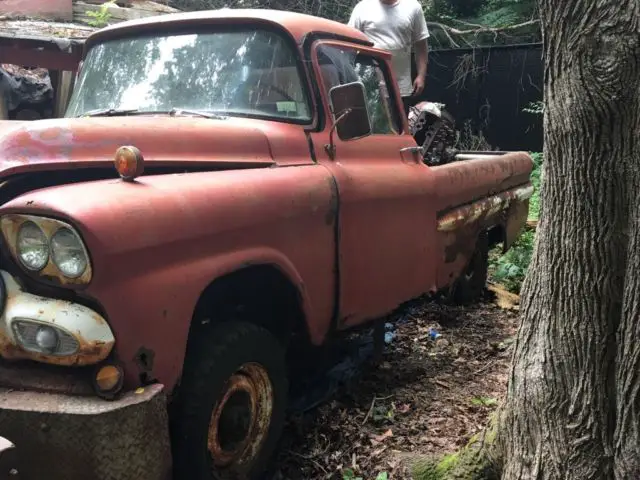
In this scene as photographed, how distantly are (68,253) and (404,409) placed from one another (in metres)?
2.40

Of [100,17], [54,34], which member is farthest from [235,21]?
[100,17]

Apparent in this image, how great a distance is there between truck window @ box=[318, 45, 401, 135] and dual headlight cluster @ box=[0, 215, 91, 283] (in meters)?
2.05

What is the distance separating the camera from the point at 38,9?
10.0m

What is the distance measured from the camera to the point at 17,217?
224 centimetres

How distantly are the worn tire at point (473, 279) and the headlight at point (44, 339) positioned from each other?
3.93m

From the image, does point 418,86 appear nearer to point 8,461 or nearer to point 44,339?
point 44,339

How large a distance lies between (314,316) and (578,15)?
178 centimetres

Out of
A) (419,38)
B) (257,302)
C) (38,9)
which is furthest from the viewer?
(38,9)

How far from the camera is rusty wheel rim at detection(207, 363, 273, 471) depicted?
2766 mm

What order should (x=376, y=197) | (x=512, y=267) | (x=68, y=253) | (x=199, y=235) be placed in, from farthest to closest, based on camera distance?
(x=512, y=267), (x=376, y=197), (x=199, y=235), (x=68, y=253)

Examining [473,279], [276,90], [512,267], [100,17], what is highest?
[100,17]

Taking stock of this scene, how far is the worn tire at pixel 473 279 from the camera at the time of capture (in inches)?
223

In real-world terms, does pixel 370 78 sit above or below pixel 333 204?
above

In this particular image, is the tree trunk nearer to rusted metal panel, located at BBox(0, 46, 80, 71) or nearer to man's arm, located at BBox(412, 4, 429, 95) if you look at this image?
man's arm, located at BBox(412, 4, 429, 95)
